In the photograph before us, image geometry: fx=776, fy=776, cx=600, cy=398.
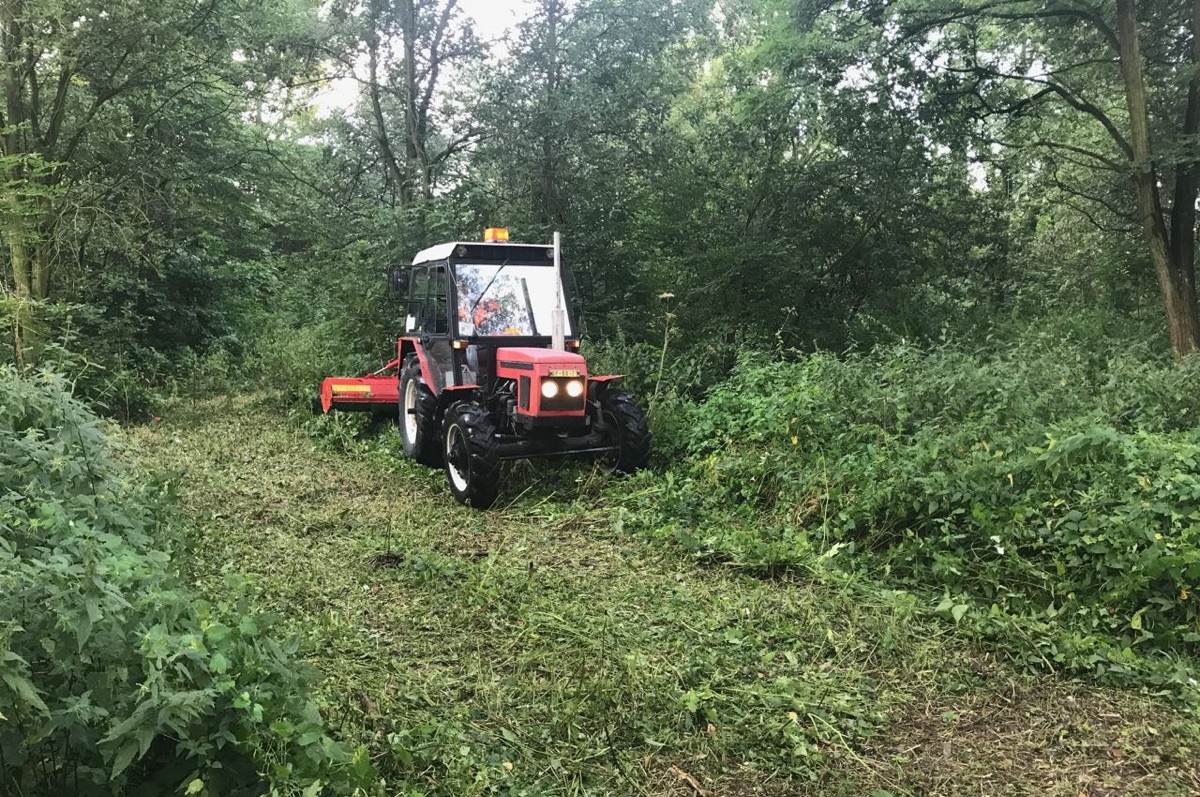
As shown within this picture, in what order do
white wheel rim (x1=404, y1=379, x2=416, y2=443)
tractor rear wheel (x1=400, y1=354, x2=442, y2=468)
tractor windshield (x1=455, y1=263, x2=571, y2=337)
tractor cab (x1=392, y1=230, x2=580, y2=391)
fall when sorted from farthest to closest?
1. white wheel rim (x1=404, y1=379, x2=416, y2=443)
2. tractor rear wheel (x1=400, y1=354, x2=442, y2=468)
3. tractor windshield (x1=455, y1=263, x2=571, y2=337)
4. tractor cab (x1=392, y1=230, x2=580, y2=391)

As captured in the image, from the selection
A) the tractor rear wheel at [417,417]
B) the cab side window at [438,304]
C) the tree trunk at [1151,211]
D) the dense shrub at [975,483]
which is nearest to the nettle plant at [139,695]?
the dense shrub at [975,483]

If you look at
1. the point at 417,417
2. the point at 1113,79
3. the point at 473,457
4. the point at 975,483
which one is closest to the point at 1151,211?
the point at 1113,79

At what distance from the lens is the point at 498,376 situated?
21.7ft

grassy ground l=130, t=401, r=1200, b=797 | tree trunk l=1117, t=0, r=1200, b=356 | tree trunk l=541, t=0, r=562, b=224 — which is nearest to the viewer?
grassy ground l=130, t=401, r=1200, b=797

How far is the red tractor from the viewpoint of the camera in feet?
19.4

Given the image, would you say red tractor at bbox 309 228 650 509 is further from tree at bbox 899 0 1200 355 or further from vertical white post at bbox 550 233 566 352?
tree at bbox 899 0 1200 355

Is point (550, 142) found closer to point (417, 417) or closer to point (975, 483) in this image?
point (417, 417)

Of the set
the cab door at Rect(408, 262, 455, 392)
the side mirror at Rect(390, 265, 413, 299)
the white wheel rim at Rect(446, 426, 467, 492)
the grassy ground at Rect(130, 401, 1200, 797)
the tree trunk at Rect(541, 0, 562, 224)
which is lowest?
the grassy ground at Rect(130, 401, 1200, 797)

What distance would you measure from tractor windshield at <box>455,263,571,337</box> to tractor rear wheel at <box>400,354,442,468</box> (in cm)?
84

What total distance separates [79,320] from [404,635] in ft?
31.6

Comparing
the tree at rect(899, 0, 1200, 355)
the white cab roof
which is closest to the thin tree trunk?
the white cab roof

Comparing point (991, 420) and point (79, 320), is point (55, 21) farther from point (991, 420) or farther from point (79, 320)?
point (991, 420)

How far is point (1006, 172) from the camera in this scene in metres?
12.4

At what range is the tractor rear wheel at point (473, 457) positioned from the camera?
5.78 metres
